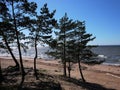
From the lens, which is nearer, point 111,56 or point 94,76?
point 94,76

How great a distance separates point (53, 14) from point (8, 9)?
639 centimetres

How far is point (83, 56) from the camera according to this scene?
1088 inches

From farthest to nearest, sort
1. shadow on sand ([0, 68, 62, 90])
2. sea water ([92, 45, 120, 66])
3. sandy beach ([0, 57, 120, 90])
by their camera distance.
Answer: sea water ([92, 45, 120, 66]) < sandy beach ([0, 57, 120, 90]) < shadow on sand ([0, 68, 62, 90])

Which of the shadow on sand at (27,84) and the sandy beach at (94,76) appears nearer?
the shadow on sand at (27,84)

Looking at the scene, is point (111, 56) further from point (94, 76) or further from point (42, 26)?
point (42, 26)

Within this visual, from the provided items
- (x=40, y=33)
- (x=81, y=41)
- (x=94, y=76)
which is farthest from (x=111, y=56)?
(x=40, y=33)

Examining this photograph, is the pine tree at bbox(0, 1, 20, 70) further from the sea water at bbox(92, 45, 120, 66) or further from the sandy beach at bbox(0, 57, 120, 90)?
the sea water at bbox(92, 45, 120, 66)

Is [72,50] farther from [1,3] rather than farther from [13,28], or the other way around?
[1,3]

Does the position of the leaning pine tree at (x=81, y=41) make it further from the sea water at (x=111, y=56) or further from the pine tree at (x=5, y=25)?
the sea water at (x=111, y=56)

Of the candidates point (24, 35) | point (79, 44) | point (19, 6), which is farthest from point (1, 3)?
point (79, 44)

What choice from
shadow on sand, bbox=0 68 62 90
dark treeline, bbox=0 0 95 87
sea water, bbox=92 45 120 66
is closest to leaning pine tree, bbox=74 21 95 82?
dark treeline, bbox=0 0 95 87

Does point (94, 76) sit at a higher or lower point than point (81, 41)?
lower

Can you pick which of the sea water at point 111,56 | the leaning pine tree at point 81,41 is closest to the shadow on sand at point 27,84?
the leaning pine tree at point 81,41

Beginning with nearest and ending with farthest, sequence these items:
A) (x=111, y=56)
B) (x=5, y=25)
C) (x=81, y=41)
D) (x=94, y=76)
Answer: (x=5, y=25) → (x=81, y=41) → (x=94, y=76) → (x=111, y=56)
